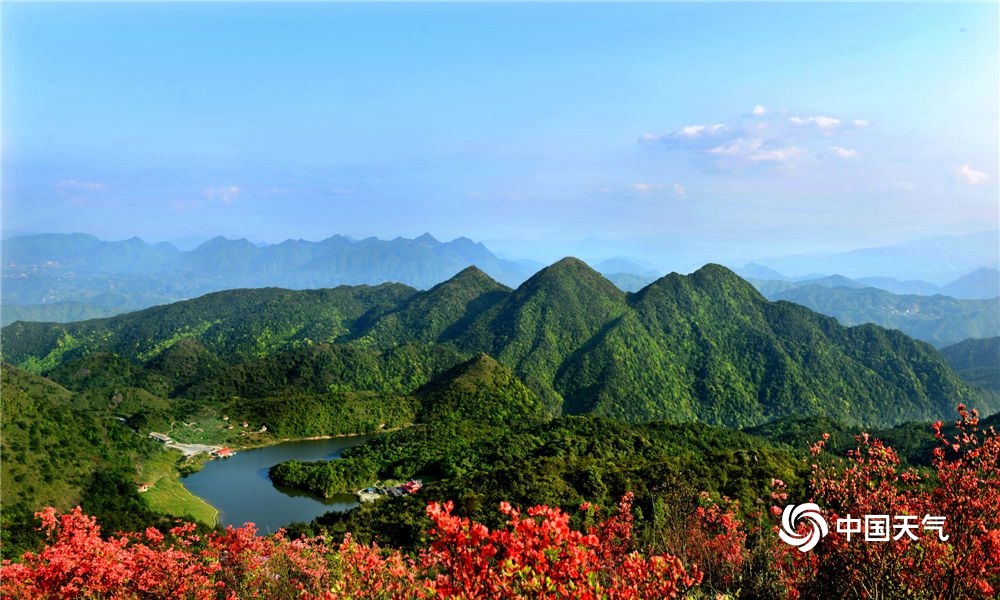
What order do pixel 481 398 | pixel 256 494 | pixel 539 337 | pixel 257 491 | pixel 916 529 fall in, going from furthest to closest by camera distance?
pixel 539 337
pixel 481 398
pixel 257 491
pixel 256 494
pixel 916 529

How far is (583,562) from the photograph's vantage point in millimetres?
6570

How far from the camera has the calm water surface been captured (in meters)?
65.8

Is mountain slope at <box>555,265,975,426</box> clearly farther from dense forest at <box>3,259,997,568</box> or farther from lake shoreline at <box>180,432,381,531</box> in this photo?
lake shoreline at <box>180,432,381,531</box>

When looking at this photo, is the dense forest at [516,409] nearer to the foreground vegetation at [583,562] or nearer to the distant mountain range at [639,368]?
the distant mountain range at [639,368]

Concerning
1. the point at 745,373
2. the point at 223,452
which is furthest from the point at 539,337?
the point at 223,452

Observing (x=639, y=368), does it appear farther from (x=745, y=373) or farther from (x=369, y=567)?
(x=369, y=567)

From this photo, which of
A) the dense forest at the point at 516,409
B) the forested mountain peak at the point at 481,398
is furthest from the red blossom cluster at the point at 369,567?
the forested mountain peak at the point at 481,398

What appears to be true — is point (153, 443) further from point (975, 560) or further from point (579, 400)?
point (579, 400)

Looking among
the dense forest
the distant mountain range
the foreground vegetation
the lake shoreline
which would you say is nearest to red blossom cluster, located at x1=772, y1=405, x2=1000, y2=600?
the foreground vegetation

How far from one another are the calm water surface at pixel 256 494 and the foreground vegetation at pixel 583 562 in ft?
173

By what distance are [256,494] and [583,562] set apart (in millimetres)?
80456

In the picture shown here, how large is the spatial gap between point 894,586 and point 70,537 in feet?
60.5

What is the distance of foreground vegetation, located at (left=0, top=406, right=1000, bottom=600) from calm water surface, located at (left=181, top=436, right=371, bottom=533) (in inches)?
2077

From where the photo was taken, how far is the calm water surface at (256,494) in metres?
65.8
